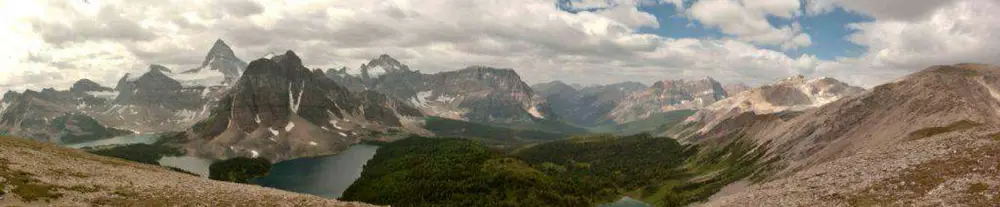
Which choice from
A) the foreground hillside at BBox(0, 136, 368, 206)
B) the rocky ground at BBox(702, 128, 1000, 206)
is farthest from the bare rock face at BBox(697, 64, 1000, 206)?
the foreground hillside at BBox(0, 136, 368, 206)

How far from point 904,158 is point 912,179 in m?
17.7

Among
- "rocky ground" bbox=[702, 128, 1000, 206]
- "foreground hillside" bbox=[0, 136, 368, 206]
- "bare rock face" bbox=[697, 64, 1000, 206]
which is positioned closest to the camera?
"foreground hillside" bbox=[0, 136, 368, 206]

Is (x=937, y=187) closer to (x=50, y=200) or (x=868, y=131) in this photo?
(x=868, y=131)

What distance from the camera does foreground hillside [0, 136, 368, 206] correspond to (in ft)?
232

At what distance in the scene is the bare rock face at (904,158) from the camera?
290ft

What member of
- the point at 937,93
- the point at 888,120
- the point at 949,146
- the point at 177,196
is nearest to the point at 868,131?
the point at 888,120

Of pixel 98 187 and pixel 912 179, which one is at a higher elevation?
pixel 98 187

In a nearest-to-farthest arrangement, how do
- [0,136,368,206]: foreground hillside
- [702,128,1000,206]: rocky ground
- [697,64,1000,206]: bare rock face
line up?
[0,136,368,206]: foreground hillside, [702,128,1000,206]: rocky ground, [697,64,1000,206]: bare rock face

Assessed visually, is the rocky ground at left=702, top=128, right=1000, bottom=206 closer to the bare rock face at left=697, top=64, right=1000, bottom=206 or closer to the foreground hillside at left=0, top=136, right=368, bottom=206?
the bare rock face at left=697, top=64, right=1000, bottom=206

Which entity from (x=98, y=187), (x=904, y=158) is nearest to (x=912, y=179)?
(x=904, y=158)

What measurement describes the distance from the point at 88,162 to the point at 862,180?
13882cm

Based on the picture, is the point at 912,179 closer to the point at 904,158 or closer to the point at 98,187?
the point at 904,158

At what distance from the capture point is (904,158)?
109m

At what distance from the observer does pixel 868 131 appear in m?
178
